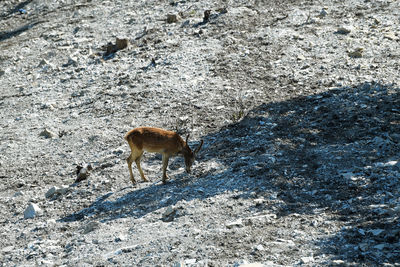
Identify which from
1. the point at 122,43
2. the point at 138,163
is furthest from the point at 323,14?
the point at 138,163

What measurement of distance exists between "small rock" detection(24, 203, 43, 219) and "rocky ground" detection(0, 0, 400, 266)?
2 centimetres

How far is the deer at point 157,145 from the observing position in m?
9.03

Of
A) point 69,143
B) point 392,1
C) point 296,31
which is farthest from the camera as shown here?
point 392,1

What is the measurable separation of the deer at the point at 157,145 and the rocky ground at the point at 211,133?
1.14 feet

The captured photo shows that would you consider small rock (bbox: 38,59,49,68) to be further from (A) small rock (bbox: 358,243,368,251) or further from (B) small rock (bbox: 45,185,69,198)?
(A) small rock (bbox: 358,243,368,251)

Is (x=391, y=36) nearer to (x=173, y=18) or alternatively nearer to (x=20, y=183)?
(x=173, y=18)

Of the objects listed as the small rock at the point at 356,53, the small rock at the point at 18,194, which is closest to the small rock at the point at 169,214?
the small rock at the point at 18,194

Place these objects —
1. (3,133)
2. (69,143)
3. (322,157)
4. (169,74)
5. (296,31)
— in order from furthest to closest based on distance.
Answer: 1. (296,31)
2. (169,74)
3. (3,133)
4. (69,143)
5. (322,157)

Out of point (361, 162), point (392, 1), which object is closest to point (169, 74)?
point (361, 162)

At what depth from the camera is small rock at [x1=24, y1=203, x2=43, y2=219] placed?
8.70 metres

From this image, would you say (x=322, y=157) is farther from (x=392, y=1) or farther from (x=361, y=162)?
(x=392, y=1)

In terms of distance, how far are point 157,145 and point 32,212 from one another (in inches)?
94.7

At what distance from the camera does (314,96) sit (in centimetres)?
1121

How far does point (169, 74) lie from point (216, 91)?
5.49 feet
